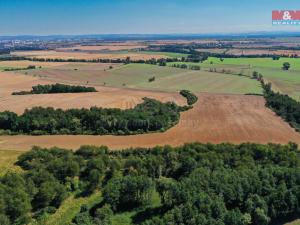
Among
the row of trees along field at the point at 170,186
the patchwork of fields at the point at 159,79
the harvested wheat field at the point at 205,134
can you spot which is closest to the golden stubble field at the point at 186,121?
the harvested wheat field at the point at 205,134

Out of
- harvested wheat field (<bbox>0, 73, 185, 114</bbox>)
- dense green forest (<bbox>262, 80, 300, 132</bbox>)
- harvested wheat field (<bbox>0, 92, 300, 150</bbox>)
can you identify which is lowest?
harvested wheat field (<bbox>0, 92, 300, 150</bbox>)

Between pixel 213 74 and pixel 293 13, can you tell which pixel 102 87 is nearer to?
pixel 213 74

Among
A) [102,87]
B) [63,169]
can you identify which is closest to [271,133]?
[63,169]

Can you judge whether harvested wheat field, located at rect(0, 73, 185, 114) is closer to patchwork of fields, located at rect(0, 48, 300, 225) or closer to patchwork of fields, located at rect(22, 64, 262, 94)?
patchwork of fields, located at rect(0, 48, 300, 225)

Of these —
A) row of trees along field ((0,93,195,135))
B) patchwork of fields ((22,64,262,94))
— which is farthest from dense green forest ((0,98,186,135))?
patchwork of fields ((22,64,262,94))

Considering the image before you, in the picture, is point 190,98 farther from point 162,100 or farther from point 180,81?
point 180,81

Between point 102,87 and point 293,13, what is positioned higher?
point 293,13

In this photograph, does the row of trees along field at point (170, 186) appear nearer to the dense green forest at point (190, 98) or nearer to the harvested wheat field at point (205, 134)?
the harvested wheat field at point (205, 134)
